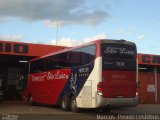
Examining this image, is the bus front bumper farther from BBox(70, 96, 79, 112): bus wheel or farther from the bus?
BBox(70, 96, 79, 112): bus wheel

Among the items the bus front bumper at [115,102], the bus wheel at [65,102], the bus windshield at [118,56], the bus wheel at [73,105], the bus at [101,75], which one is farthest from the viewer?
the bus wheel at [65,102]

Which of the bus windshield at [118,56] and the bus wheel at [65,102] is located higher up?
the bus windshield at [118,56]

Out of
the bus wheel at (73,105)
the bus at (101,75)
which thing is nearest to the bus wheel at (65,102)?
the bus at (101,75)

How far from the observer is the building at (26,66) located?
1185 inches

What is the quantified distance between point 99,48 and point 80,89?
2.72m

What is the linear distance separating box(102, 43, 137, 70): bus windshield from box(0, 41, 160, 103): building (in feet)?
29.0

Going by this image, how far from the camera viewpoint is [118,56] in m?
19.7

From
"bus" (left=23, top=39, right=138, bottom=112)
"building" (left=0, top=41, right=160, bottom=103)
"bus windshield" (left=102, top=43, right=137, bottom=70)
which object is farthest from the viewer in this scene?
"building" (left=0, top=41, right=160, bottom=103)

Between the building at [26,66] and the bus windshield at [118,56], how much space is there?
348 inches

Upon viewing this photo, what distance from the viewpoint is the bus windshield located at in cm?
1934

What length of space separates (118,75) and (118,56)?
94 centimetres

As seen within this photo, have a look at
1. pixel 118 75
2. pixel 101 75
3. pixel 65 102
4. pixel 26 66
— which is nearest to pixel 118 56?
pixel 118 75

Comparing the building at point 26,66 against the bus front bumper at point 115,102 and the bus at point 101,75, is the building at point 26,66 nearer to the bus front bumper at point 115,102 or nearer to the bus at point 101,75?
the bus at point 101,75

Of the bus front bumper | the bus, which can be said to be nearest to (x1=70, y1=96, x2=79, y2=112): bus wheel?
the bus
